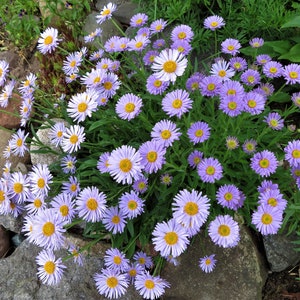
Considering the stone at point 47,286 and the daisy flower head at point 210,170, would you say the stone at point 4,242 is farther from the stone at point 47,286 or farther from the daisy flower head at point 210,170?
the daisy flower head at point 210,170

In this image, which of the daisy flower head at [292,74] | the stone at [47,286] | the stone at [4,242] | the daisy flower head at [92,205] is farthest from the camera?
the stone at [4,242]

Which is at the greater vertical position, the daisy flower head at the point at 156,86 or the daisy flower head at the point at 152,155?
the daisy flower head at the point at 156,86

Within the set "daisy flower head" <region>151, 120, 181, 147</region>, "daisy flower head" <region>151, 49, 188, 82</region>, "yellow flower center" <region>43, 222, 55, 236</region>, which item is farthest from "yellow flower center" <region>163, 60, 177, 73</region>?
"yellow flower center" <region>43, 222, 55, 236</region>

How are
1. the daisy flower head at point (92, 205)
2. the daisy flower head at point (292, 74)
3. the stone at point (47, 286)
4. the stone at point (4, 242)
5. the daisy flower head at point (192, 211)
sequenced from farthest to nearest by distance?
the stone at point (4, 242) → the stone at point (47, 286) → the daisy flower head at point (292, 74) → the daisy flower head at point (92, 205) → the daisy flower head at point (192, 211)

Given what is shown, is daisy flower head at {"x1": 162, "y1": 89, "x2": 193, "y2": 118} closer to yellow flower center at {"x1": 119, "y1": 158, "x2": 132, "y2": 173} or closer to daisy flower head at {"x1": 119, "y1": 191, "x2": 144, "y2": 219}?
yellow flower center at {"x1": 119, "y1": 158, "x2": 132, "y2": 173}

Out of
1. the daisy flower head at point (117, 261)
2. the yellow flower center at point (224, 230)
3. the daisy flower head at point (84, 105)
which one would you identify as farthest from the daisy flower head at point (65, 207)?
the yellow flower center at point (224, 230)

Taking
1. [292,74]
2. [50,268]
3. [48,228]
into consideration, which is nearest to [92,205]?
[48,228]
